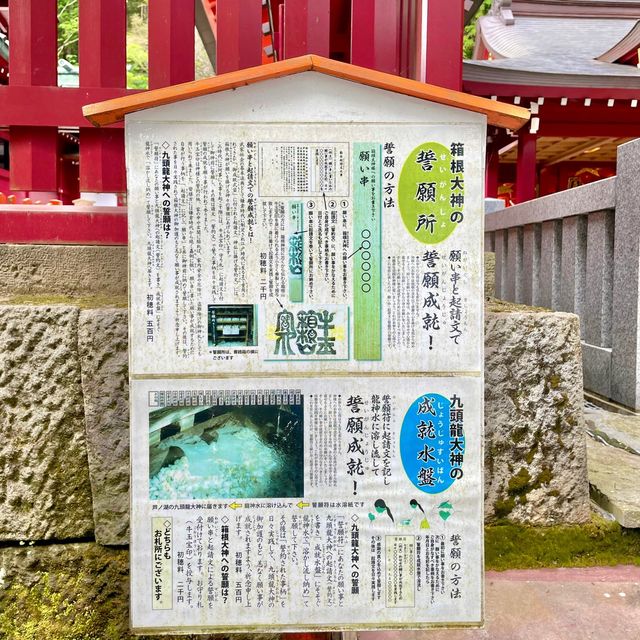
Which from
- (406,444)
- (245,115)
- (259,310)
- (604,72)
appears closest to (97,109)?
(245,115)

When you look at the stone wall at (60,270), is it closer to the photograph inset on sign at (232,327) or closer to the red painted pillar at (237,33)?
the photograph inset on sign at (232,327)

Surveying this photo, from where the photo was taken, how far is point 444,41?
232cm

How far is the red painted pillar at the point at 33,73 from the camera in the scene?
234cm

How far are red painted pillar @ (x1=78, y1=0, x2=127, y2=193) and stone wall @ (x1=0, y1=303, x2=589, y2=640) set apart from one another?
61cm

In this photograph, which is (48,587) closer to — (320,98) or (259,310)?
(259,310)

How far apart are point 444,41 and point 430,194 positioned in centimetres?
87

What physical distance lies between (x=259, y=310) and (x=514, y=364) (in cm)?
112

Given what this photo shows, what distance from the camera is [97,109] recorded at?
1781mm

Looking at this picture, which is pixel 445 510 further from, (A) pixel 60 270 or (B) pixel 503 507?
(A) pixel 60 270

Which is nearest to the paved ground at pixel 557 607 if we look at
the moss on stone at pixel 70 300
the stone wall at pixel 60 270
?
the moss on stone at pixel 70 300

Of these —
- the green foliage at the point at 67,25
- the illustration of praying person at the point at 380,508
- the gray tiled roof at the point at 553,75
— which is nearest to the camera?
the illustration of praying person at the point at 380,508

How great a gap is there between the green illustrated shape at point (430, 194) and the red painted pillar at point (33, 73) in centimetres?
152

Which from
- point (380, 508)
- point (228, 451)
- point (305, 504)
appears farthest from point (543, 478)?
point (228, 451)

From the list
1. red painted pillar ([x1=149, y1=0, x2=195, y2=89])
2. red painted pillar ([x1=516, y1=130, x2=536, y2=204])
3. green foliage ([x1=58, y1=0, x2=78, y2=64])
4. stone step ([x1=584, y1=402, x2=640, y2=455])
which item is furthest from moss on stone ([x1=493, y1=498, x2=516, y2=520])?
green foliage ([x1=58, y1=0, x2=78, y2=64])
